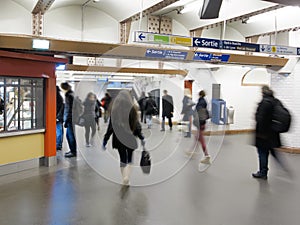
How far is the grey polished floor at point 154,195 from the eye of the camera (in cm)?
337

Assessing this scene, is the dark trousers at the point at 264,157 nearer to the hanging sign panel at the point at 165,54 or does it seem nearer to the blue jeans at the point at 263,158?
the blue jeans at the point at 263,158

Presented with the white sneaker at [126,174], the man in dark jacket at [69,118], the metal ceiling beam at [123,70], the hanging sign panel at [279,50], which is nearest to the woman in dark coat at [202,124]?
the hanging sign panel at [279,50]

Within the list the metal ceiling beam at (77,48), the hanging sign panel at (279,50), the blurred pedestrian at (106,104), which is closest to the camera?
the metal ceiling beam at (77,48)

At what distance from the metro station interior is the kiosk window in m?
0.02

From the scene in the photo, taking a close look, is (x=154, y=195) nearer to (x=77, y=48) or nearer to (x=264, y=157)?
(x=264, y=157)

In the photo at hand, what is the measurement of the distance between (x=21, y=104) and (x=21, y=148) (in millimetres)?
761

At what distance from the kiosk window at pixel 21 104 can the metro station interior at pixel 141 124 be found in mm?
18

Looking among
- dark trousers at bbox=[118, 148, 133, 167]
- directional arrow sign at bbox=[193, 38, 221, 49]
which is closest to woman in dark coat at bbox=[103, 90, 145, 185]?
dark trousers at bbox=[118, 148, 133, 167]

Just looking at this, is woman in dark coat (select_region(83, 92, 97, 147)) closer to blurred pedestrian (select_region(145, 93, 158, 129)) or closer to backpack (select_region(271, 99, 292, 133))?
blurred pedestrian (select_region(145, 93, 158, 129))

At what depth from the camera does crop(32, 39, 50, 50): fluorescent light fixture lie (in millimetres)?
4883

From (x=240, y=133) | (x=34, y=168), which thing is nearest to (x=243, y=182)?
(x=34, y=168)

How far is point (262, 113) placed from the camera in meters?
4.63

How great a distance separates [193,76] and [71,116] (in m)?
5.92

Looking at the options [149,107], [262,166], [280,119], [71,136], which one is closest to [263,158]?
[262,166]
